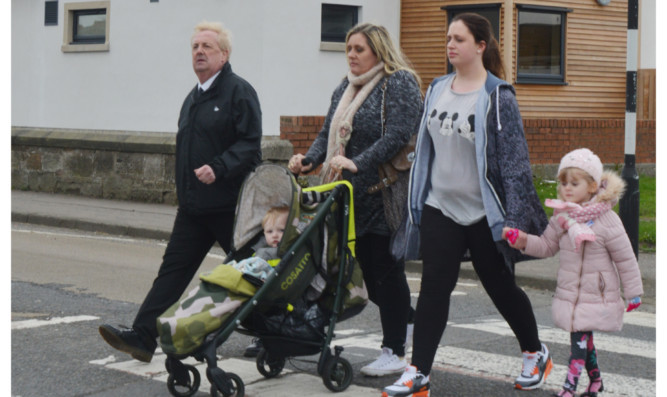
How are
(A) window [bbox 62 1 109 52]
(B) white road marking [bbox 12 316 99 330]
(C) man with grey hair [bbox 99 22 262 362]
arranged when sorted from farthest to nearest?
(A) window [bbox 62 1 109 52], (B) white road marking [bbox 12 316 99 330], (C) man with grey hair [bbox 99 22 262 362]

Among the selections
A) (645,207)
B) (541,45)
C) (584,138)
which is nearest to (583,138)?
(584,138)

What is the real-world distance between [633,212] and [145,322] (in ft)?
19.8

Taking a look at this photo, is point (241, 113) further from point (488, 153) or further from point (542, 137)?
point (542, 137)

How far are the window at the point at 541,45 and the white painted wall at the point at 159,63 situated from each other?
2.63 metres

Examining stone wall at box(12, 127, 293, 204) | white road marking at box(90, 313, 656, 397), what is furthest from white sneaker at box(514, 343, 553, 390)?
stone wall at box(12, 127, 293, 204)

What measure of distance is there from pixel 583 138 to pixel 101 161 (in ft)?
28.9

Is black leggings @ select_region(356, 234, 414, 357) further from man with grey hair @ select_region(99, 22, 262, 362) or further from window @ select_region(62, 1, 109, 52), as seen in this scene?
window @ select_region(62, 1, 109, 52)

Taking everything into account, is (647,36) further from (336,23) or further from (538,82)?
(336,23)

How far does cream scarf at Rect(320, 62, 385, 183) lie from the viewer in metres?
5.77

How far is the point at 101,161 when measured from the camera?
17.7m

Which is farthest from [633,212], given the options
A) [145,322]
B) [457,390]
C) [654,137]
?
[654,137]

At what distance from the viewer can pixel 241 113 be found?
5.95 meters

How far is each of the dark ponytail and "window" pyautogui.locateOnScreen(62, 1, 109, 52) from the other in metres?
14.9

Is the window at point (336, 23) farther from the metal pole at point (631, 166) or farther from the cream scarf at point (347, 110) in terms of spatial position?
the cream scarf at point (347, 110)
